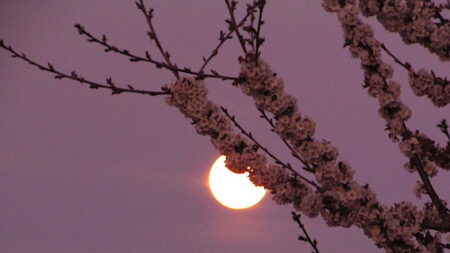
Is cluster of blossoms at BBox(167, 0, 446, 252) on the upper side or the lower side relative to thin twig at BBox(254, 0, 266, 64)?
lower

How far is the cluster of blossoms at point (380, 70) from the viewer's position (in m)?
6.14

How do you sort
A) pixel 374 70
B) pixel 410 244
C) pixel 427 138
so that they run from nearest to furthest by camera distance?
pixel 410 244
pixel 374 70
pixel 427 138

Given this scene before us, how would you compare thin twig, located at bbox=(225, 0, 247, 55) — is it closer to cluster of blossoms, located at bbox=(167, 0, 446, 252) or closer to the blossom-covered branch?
cluster of blossoms, located at bbox=(167, 0, 446, 252)

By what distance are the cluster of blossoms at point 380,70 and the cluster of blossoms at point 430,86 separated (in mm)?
520

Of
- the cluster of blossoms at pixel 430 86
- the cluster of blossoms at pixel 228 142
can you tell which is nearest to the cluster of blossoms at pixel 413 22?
the cluster of blossoms at pixel 430 86

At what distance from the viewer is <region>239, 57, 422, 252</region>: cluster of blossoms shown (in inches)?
230

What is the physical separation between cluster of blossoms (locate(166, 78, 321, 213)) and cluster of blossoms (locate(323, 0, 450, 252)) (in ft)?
3.20

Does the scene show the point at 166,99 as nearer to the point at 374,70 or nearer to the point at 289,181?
the point at 289,181

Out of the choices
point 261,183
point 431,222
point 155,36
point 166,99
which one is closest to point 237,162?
point 261,183

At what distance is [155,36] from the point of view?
5.99 meters

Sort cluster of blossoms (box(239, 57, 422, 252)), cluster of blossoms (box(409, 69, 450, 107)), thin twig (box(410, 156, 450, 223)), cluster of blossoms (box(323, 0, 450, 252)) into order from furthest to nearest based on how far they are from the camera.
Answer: cluster of blossoms (box(409, 69, 450, 107)), thin twig (box(410, 156, 450, 223)), cluster of blossoms (box(323, 0, 450, 252)), cluster of blossoms (box(239, 57, 422, 252))

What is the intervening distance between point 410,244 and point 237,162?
1493mm

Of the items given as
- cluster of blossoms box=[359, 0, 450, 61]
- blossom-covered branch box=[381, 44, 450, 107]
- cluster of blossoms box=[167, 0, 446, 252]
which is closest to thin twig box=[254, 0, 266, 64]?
cluster of blossoms box=[167, 0, 446, 252]

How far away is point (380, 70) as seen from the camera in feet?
20.4
